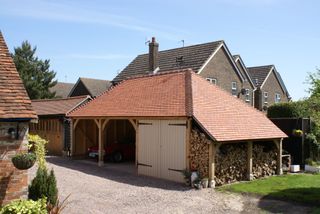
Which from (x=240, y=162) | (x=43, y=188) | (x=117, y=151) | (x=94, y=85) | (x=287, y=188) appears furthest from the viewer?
(x=94, y=85)

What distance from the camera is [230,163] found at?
1669 centimetres

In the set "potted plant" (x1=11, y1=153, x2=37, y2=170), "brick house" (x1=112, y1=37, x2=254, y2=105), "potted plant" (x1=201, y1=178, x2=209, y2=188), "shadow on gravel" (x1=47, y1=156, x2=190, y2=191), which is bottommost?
"shadow on gravel" (x1=47, y1=156, x2=190, y2=191)

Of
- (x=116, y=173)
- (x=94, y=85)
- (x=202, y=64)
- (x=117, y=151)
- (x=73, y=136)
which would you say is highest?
(x=202, y=64)

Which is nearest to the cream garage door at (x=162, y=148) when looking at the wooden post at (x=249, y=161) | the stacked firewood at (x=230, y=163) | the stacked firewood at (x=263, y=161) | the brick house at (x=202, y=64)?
the stacked firewood at (x=230, y=163)

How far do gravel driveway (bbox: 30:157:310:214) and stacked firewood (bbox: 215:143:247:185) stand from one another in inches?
53.1

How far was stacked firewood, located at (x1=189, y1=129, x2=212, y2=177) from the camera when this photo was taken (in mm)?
15703

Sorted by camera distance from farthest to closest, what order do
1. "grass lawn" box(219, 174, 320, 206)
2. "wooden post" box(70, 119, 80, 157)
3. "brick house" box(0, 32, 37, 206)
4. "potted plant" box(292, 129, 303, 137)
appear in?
1. "wooden post" box(70, 119, 80, 157)
2. "potted plant" box(292, 129, 303, 137)
3. "grass lawn" box(219, 174, 320, 206)
4. "brick house" box(0, 32, 37, 206)

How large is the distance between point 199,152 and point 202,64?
1672 centimetres

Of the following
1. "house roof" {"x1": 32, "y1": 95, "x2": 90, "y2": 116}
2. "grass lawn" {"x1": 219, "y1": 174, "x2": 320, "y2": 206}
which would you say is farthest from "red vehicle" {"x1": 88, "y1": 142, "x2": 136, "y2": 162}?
"grass lawn" {"x1": 219, "y1": 174, "x2": 320, "y2": 206}

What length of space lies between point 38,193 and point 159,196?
14.9 ft

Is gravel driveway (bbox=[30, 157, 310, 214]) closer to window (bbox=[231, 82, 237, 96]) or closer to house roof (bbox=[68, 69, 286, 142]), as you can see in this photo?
house roof (bbox=[68, 69, 286, 142])

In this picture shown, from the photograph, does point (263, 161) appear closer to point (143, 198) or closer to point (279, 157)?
point (279, 157)

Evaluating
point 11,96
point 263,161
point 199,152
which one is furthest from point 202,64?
point 11,96

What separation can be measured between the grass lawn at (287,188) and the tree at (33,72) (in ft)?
128
